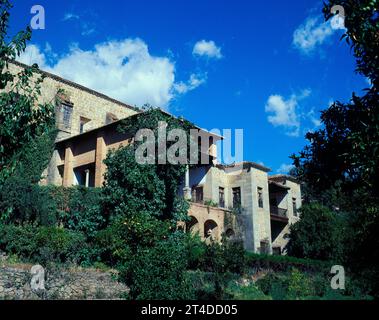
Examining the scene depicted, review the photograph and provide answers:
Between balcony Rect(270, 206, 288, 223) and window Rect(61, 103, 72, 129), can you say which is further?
balcony Rect(270, 206, 288, 223)

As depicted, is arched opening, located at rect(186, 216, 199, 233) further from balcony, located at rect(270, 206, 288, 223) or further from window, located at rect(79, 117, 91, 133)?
window, located at rect(79, 117, 91, 133)

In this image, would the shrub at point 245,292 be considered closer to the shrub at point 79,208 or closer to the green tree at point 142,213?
the green tree at point 142,213

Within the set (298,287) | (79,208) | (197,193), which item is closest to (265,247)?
(197,193)

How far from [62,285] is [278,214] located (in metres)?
27.4

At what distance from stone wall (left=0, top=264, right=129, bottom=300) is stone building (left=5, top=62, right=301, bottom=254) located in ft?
42.6

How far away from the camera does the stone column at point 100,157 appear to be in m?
28.4

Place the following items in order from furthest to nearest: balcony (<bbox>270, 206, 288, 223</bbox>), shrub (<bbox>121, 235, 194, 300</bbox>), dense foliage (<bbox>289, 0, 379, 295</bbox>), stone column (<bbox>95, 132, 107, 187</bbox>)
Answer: balcony (<bbox>270, 206, 288, 223</bbox>), stone column (<bbox>95, 132, 107, 187</bbox>), shrub (<bbox>121, 235, 194, 300</bbox>), dense foliage (<bbox>289, 0, 379, 295</bbox>)

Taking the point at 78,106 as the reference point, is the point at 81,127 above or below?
below

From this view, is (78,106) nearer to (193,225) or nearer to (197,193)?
(197,193)

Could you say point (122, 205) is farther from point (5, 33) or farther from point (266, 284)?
point (5, 33)

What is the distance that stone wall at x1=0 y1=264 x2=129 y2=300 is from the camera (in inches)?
522

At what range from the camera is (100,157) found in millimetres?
28812

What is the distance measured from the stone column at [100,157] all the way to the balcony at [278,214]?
1569 centimetres

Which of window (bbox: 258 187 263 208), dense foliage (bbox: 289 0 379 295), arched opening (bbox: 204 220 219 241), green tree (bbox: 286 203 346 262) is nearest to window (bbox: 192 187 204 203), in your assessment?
arched opening (bbox: 204 220 219 241)
